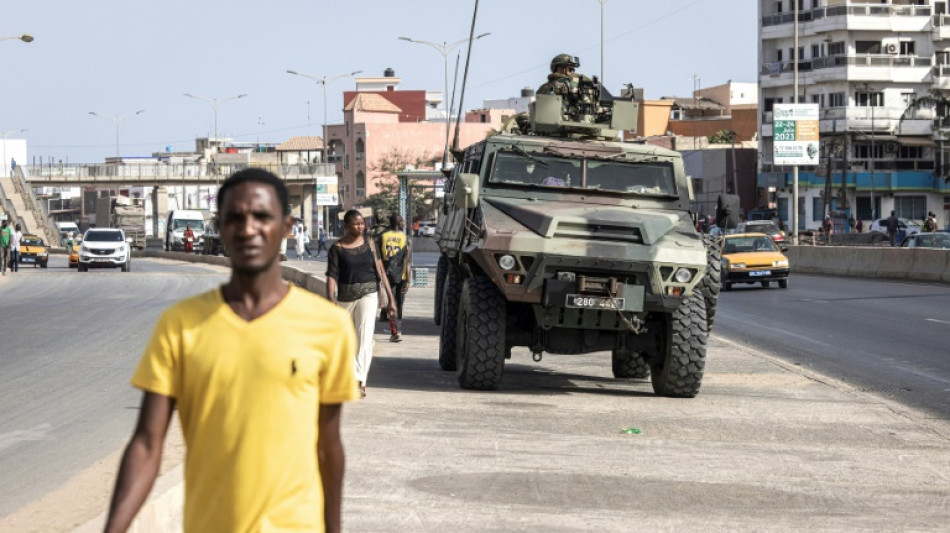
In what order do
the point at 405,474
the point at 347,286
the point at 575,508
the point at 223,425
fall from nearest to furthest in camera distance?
1. the point at 223,425
2. the point at 575,508
3. the point at 405,474
4. the point at 347,286

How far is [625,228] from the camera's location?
14688mm

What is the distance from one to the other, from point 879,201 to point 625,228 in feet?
264

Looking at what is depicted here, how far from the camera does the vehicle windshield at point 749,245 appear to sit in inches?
1578

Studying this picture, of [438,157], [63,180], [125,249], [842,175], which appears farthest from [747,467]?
[438,157]

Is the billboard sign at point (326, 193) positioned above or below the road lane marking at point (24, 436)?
above

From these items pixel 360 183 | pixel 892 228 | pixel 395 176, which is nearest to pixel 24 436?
pixel 892 228

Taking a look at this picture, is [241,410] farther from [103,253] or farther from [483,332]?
[103,253]

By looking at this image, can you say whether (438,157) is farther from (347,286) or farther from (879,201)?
→ (347,286)

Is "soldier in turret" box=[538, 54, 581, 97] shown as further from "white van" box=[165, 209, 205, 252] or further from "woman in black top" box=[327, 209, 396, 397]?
"white van" box=[165, 209, 205, 252]

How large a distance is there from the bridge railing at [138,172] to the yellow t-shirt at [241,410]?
117 m

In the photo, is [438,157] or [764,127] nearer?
[764,127]

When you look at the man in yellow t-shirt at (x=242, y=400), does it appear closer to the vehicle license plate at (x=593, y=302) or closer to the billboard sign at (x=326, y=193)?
the vehicle license plate at (x=593, y=302)

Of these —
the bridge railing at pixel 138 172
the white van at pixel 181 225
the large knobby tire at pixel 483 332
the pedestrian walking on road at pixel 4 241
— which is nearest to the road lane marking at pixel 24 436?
the large knobby tire at pixel 483 332

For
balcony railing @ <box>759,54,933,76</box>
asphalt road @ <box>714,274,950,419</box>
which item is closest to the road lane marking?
asphalt road @ <box>714,274,950,419</box>
